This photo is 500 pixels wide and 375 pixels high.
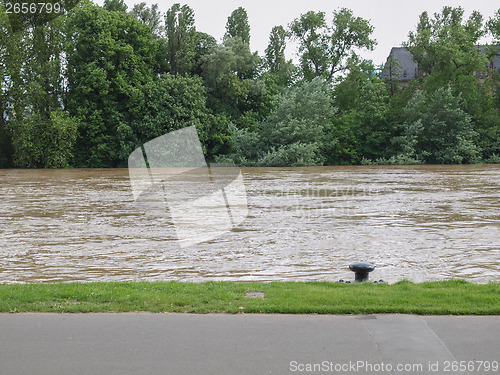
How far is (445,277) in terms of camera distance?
8.34 metres

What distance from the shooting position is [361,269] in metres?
6.92

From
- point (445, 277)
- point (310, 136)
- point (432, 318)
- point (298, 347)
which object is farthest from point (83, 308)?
point (310, 136)

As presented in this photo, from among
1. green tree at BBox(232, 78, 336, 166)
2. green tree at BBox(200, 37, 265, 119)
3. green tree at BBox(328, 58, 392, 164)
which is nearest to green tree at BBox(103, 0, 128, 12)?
green tree at BBox(200, 37, 265, 119)

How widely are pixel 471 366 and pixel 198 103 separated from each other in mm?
44220

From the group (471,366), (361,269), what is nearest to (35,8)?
(361,269)

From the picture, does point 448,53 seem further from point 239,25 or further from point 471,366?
point 471,366

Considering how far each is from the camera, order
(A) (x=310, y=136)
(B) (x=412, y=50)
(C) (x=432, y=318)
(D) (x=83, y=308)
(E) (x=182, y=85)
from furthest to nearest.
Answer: (B) (x=412, y=50) → (E) (x=182, y=85) → (A) (x=310, y=136) → (D) (x=83, y=308) → (C) (x=432, y=318)

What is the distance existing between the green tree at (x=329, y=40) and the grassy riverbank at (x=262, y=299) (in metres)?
54.9

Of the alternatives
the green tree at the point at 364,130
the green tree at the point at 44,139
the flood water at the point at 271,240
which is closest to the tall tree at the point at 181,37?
the green tree at the point at 44,139

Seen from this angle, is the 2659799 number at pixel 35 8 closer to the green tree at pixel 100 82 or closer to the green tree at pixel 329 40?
the green tree at pixel 100 82

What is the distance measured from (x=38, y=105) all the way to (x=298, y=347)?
44.9 metres

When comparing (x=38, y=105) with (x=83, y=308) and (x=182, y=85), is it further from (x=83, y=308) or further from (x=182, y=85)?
(x=83, y=308)

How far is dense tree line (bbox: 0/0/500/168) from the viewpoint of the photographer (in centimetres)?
4419

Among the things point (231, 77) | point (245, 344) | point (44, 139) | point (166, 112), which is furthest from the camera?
point (231, 77)
